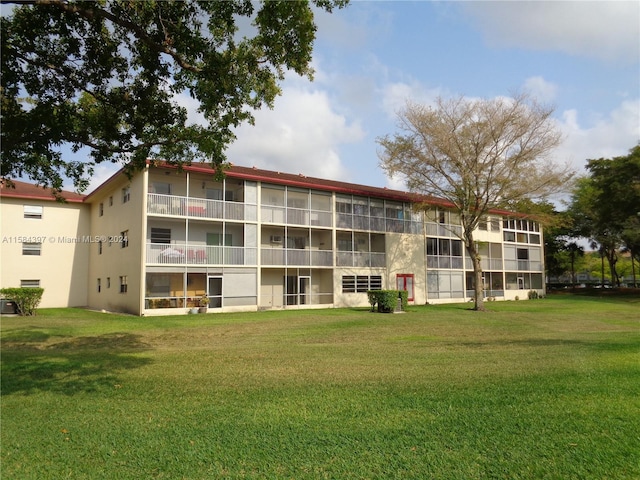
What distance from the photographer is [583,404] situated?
18.4 feet

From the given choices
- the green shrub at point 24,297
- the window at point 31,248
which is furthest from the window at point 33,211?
the green shrub at point 24,297

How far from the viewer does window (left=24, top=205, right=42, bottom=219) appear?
2803 centimetres

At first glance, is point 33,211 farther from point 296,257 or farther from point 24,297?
point 296,257

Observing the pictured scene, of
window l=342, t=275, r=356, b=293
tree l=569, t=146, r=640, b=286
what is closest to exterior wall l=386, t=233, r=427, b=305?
window l=342, t=275, r=356, b=293

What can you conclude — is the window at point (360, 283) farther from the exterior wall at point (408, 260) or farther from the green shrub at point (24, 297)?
the green shrub at point (24, 297)

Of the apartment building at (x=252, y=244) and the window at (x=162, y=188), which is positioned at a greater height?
the window at (x=162, y=188)

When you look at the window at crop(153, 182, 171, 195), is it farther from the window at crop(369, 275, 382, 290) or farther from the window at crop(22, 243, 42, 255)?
the window at crop(369, 275, 382, 290)

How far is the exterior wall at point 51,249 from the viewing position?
27.5 m

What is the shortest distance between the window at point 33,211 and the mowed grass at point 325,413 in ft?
66.8

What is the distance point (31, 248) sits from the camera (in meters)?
28.3

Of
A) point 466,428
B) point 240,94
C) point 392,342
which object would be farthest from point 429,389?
point 392,342

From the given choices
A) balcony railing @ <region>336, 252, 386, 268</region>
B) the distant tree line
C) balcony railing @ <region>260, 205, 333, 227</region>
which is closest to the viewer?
balcony railing @ <region>260, 205, 333, 227</region>

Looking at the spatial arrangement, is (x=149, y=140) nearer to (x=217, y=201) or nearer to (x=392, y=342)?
(x=392, y=342)

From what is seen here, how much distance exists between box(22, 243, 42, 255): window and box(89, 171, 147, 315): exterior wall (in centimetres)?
302
